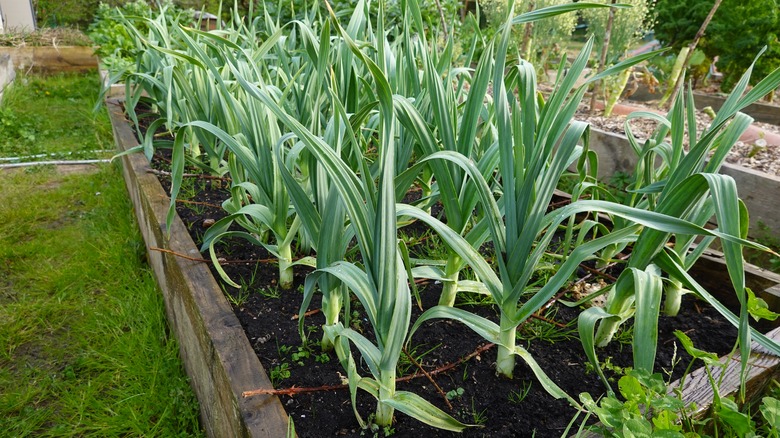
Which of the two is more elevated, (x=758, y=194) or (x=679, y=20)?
(x=679, y=20)

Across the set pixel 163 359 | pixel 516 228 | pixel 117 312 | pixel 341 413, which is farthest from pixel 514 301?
pixel 117 312

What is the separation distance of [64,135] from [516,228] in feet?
12.0

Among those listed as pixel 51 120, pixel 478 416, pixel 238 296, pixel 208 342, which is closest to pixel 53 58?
pixel 51 120

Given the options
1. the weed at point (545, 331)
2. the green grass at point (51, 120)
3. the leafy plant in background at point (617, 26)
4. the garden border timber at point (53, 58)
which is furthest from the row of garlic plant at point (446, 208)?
the garden border timber at point (53, 58)

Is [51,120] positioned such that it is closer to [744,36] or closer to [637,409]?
[637,409]

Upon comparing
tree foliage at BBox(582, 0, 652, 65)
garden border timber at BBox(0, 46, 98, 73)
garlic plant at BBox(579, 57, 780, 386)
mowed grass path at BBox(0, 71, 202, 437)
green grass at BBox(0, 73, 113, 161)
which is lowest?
mowed grass path at BBox(0, 71, 202, 437)

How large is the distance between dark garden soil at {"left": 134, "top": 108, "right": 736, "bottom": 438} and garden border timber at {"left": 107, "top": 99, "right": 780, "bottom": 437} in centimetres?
6

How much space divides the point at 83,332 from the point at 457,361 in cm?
124

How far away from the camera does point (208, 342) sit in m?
1.08

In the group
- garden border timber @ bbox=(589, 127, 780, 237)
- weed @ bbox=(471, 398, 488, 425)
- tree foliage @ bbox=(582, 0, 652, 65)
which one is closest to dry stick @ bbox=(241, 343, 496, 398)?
weed @ bbox=(471, 398, 488, 425)

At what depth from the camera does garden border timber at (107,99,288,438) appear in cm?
88

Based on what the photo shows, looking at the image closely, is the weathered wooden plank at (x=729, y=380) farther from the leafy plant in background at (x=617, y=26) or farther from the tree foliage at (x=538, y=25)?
the tree foliage at (x=538, y=25)

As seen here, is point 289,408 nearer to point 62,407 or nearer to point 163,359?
point 163,359

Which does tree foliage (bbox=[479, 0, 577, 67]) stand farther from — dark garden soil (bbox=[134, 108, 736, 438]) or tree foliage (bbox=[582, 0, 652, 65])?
dark garden soil (bbox=[134, 108, 736, 438])
